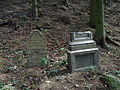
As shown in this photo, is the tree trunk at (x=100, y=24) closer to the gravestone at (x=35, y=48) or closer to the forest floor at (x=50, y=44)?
the forest floor at (x=50, y=44)

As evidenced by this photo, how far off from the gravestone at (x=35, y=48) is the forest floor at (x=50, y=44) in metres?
0.30

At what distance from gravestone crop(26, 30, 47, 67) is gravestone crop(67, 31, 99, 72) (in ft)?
4.46

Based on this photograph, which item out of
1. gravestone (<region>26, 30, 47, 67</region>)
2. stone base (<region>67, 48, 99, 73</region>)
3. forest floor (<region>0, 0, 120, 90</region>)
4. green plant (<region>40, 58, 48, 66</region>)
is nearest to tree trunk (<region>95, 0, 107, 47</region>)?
forest floor (<region>0, 0, 120, 90</region>)

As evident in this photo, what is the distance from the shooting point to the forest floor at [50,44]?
201 inches

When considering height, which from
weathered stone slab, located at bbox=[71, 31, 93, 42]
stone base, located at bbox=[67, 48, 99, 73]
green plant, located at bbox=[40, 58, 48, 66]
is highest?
weathered stone slab, located at bbox=[71, 31, 93, 42]

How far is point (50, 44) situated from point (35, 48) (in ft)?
9.45

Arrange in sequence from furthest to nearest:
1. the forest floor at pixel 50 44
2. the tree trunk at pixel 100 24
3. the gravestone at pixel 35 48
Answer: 1. the tree trunk at pixel 100 24
2. the gravestone at pixel 35 48
3. the forest floor at pixel 50 44

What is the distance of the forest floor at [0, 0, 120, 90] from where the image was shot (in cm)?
510

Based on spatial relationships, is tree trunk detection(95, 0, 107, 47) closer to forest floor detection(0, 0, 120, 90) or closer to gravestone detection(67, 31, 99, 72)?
forest floor detection(0, 0, 120, 90)

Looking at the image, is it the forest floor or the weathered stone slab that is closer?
the forest floor

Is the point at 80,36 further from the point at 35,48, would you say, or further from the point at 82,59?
the point at 35,48

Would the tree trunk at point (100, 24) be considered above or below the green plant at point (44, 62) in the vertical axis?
above

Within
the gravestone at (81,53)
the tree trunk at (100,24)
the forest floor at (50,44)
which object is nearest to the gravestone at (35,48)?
the forest floor at (50,44)

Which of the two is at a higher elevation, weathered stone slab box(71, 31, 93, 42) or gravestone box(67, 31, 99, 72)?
weathered stone slab box(71, 31, 93, 42)
